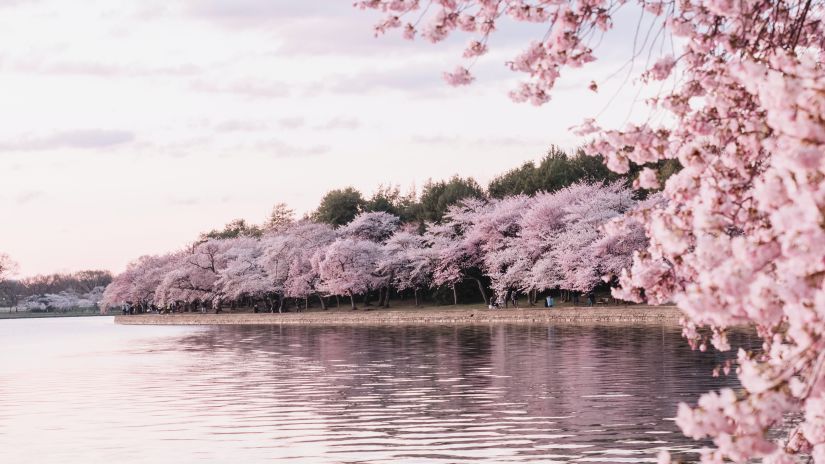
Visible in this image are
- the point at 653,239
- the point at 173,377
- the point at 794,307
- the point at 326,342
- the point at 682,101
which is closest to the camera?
the point at 794,307

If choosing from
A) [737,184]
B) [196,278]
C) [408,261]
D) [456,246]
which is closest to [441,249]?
[456,246]

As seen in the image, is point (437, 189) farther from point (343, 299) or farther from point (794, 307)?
point (794, 307)

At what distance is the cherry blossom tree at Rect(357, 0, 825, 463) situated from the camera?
5016mm

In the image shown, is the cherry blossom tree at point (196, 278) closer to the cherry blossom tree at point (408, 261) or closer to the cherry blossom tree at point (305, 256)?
the cherry blossom tree at point (305, 256)

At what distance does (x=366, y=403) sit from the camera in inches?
955

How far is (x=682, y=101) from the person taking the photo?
9.05 meters

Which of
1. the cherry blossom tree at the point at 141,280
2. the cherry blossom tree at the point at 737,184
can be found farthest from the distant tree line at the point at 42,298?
the cherry blossom tree at the point at 737,184

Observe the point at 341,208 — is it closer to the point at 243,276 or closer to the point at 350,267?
the point at 243,276

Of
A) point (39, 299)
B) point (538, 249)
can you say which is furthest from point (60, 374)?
A: point (39, 299)

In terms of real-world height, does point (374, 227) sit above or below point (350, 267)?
above

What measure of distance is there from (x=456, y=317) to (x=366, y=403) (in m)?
47.3

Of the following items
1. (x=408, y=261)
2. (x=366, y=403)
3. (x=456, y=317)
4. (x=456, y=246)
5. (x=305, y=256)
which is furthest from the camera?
(x=305, y=256)

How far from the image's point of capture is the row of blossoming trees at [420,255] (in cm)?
7225

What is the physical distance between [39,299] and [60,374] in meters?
161
